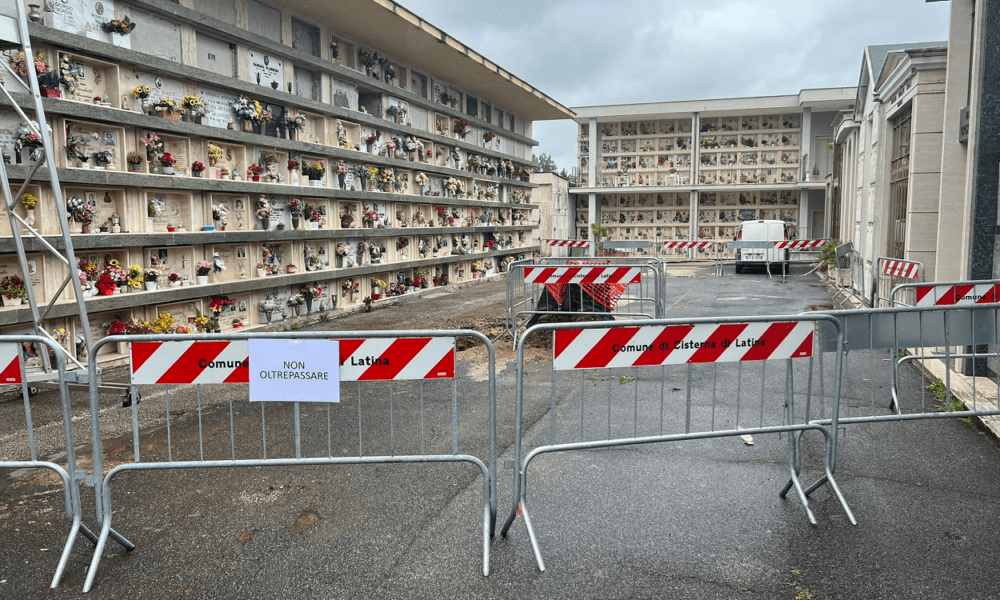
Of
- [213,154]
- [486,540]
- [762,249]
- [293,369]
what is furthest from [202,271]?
[762,249]

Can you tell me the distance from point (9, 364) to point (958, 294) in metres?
7.84

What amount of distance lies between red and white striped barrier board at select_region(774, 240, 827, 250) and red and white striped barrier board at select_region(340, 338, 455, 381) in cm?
2188

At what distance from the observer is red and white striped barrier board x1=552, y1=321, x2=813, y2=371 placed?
161 inches

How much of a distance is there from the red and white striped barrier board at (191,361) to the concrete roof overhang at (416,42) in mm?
9846

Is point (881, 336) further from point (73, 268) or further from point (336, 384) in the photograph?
point (73, 268)

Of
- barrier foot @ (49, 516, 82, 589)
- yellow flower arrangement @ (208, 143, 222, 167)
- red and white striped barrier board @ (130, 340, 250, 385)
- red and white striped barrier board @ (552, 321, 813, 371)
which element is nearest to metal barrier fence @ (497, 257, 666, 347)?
yellow flower arrangement @ (208, 143, 222, 167)

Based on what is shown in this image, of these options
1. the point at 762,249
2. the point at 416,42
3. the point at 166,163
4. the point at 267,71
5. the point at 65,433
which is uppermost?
the point at 416,42

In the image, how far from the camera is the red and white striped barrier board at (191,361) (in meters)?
3.81

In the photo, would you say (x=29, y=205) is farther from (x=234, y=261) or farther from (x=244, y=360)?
(x=244, y=360)

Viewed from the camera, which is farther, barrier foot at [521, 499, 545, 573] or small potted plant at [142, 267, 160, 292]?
small potted plant at [142, 267, 160, 292]

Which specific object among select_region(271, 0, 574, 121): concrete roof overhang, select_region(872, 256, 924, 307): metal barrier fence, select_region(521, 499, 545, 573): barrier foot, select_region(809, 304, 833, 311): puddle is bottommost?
select_region(809, 304, 833, 311): puddle

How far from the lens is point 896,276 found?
11.5 m

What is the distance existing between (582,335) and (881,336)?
2570 millimetres

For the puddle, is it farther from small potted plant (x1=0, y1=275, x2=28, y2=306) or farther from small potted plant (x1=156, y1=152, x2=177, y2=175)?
small potted plant (x1=0, y1=275, x2=28, y2=306)
